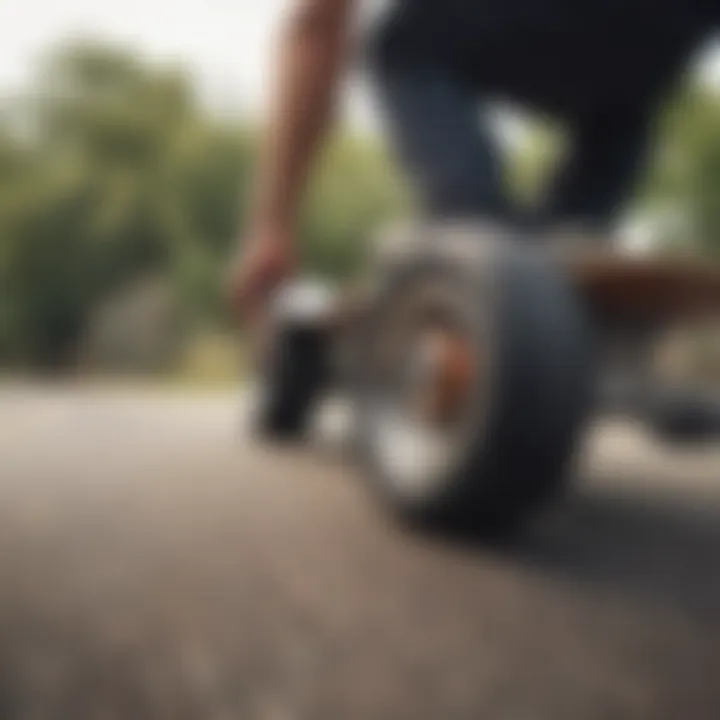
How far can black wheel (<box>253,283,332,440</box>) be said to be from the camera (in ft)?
2.87

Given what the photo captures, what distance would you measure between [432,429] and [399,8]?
27cm

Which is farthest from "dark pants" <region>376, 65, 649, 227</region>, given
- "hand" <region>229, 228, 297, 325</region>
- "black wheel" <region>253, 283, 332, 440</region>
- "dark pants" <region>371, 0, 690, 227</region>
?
"black wheel" <region>253, 283, 332, 440</region>

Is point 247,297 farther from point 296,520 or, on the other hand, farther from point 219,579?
point 219,579

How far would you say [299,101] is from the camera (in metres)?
0.64

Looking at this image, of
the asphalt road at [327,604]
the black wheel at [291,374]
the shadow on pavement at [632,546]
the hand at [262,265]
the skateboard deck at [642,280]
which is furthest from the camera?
the black wheel at [291,374]

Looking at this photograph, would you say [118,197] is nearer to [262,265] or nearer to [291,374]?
[262,265]

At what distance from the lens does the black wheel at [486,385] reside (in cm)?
47

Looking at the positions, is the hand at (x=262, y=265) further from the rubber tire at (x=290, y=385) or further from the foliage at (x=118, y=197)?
the rubber tire at (x=290, y=385)

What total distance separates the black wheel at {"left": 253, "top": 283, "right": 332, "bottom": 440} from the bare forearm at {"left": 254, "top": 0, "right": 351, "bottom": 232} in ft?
0.55

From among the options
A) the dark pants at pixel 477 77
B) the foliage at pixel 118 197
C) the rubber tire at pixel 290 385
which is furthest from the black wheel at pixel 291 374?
the dark pants at pixel 477 77

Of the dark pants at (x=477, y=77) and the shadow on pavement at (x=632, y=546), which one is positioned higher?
the dark pants at (x=477, y=77)

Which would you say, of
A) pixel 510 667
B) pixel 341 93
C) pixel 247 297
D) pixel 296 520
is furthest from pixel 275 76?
pixel 510 667

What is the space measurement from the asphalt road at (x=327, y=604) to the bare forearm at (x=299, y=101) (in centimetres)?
21

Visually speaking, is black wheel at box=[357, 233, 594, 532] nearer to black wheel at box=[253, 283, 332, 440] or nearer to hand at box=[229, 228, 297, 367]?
hand at box=[229, 228, 297, 367]
